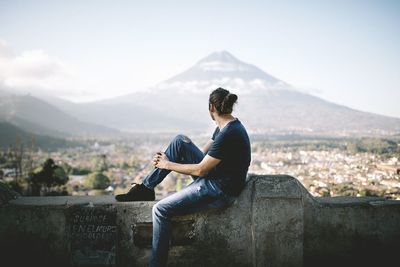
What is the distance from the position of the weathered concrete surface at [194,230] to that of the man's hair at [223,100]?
0.67m

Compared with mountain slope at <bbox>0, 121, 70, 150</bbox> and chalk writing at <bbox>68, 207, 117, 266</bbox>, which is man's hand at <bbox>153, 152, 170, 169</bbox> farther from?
mountain slope at <bbox>0, 121, 70, 150</bbox>

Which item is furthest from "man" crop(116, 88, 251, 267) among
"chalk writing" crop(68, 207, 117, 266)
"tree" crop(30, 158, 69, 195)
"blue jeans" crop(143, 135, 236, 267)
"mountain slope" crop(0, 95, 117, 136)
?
"mountain slope" crop(0, 95, 117, 136)

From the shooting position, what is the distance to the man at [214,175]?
9.28 feet

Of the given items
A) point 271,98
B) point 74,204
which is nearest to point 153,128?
point 271,98

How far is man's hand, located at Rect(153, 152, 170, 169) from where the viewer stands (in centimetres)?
299

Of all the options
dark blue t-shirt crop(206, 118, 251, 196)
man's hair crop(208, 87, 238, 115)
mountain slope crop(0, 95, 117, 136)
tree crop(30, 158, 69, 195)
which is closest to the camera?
dark blue t-shirt crop(206, 118, 251, 196)

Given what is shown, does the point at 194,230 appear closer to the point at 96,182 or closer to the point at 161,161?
the point at 161,161

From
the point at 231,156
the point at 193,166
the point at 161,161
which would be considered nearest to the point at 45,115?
the point at 161,161

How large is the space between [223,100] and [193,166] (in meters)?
0.62

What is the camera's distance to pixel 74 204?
122 inches

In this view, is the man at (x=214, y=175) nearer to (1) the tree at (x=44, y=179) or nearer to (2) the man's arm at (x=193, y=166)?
(2) the man's arm at (x=193, y=166)

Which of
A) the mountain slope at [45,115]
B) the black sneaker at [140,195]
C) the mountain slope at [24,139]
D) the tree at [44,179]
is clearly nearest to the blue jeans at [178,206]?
the black sneaker at [140,195]

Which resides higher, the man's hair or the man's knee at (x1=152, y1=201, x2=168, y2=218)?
the man's hair

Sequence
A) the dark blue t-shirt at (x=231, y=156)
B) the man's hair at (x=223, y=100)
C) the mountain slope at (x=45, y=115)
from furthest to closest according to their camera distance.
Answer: the mountain slope at (x=45, y=115), the man's hair at (x=223, y=100), the dark blue t-shirt at (x=231, y=156)
